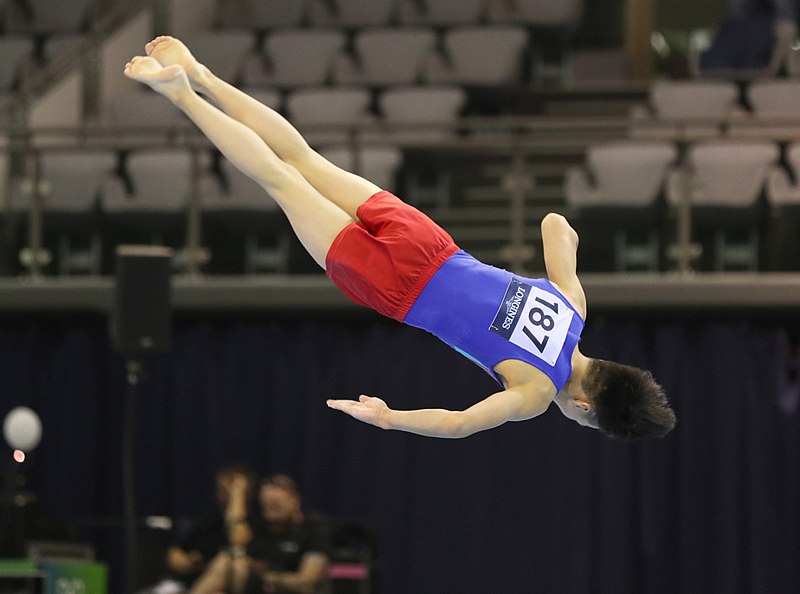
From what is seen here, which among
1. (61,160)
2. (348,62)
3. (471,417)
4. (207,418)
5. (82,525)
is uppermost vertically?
(348,62)

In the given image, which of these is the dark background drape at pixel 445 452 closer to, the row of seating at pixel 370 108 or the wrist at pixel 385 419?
the row of seating at pixel 370 108

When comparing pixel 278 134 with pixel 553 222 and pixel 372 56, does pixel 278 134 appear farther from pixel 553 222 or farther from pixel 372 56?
pixel 372 56

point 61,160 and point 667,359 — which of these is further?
point 61,160

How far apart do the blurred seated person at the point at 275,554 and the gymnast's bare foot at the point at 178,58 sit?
4152 mm

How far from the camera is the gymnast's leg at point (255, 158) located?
5.01m

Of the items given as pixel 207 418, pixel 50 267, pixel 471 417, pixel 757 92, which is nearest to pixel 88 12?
pixel 50 267

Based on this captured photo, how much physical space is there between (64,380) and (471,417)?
6.12 metres

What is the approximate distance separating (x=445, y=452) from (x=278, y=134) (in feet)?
15.3

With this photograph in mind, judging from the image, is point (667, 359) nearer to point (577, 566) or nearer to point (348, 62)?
point (577, 566)

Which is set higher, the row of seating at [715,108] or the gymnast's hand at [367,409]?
the row of seating at [715,108]

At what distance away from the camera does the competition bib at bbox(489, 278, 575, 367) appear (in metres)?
4.95

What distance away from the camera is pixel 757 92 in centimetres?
938

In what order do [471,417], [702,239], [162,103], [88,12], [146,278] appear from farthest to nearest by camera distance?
[88,12] → [162,103] → [702,239] → [146,278] → [471,417]

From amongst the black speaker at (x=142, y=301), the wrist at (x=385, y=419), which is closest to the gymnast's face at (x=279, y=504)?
the black speaker at (x=142, y=301)
